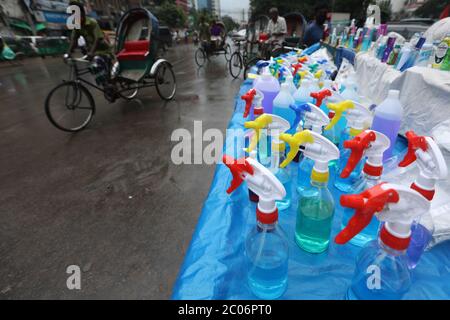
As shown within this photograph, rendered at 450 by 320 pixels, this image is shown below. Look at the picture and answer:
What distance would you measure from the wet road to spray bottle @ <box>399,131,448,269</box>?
133 centimetres

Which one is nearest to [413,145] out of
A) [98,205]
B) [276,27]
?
[98,205]

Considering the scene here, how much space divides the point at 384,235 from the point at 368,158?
12.7 inches

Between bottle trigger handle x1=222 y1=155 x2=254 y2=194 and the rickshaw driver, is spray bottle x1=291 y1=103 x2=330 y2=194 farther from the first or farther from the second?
the rickshaw driver

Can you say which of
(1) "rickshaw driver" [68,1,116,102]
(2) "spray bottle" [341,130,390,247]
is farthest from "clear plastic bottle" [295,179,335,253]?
(1) "rickshaw driver" [68,1,116,102]

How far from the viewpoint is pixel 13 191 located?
7.95ft

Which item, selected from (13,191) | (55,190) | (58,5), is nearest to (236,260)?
(55,190)

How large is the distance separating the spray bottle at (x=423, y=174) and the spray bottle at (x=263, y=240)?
399 mm

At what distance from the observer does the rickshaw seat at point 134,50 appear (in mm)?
5094

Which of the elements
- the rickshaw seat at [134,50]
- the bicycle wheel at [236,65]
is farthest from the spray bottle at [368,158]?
the bicycle wheel at [236,65]

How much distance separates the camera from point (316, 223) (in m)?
0.77

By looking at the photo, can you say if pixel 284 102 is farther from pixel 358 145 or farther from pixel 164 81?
pixel 164 81

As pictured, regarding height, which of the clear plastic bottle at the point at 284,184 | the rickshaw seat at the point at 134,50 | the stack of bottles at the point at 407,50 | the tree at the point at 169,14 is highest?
the tree at the point at 169,14

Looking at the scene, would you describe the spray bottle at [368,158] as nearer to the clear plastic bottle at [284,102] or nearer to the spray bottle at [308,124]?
the spray bottle at [308,124]

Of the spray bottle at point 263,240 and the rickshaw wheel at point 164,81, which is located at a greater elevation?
the spray bottle at point 263,240
